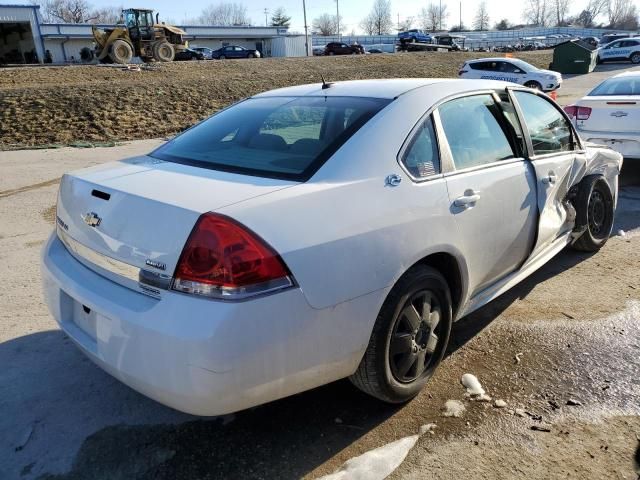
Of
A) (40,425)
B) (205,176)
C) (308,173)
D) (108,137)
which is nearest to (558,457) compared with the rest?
(308,173)

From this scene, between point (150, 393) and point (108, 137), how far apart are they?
1205 centimetres

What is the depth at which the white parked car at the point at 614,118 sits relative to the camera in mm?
7035

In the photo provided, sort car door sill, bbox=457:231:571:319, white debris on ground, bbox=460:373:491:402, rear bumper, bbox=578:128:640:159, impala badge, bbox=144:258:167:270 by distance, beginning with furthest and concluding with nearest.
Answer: rear bumper, bbox=578:128:640:159 → car door sill, bbox=457:231:571:319 → white debris on ground, bbox=460:373:491:402 → impala badge, bbox=144:258:167:270

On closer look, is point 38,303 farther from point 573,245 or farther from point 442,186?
point 573,245

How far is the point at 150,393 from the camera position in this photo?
223 cm

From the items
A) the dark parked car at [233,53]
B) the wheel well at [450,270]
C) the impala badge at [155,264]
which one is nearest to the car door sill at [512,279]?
the wheel well at [450,270]

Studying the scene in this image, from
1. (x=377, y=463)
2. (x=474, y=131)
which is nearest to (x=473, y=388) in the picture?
(x=377, y=463)

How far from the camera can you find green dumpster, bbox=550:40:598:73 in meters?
34.6

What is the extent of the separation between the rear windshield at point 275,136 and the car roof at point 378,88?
0.08m

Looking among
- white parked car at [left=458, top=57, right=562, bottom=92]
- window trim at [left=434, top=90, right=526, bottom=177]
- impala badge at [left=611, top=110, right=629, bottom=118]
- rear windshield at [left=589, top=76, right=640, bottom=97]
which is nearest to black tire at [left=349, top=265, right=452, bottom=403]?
window trim at [left=434, top=90, right=526, bottom=177]

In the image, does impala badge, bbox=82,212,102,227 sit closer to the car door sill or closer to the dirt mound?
the car door sill

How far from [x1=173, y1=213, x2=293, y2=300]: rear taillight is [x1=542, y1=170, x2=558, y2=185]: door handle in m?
2.38

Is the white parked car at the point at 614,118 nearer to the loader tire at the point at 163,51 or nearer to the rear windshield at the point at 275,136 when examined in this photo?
the rear windshield at the point at 275,136

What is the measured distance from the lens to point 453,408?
2.88 m
